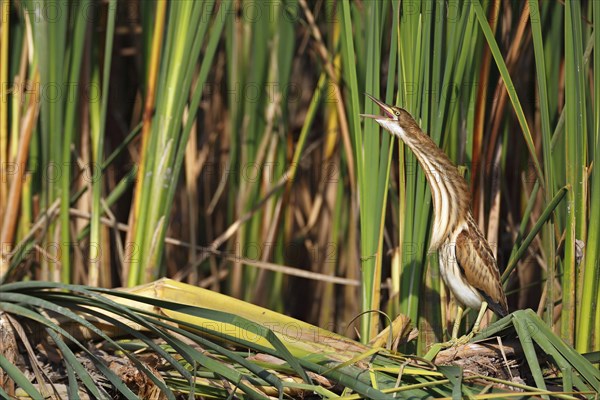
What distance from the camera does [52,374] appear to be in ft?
8.24

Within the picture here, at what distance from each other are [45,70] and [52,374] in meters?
1.05

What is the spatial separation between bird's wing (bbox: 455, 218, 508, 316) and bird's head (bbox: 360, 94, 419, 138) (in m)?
0.37

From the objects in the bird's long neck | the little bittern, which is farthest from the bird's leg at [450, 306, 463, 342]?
the bird's long neck

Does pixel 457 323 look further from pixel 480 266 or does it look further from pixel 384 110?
pixel 384 110

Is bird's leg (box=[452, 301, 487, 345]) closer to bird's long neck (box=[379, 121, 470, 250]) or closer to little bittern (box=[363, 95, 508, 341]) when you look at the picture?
little bittern (box=[363, 95, 508, 341])

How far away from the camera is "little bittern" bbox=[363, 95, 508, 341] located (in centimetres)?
251

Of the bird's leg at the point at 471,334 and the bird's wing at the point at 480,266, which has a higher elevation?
the bird's wing at the point at 480,266

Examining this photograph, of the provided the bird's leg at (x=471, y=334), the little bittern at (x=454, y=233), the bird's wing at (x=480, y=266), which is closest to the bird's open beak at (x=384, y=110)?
the little bittern at (x=454, y=233)

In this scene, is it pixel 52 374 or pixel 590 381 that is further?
pixel 52 374

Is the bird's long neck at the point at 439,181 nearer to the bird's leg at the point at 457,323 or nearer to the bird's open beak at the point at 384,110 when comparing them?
the bird's open beak at the point at 384,110

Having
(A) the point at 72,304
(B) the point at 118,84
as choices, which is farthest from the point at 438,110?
(B) the point at 118,84

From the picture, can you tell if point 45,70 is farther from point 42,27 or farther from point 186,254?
point 186,254

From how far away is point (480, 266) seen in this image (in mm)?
2580

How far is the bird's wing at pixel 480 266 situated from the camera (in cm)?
257
